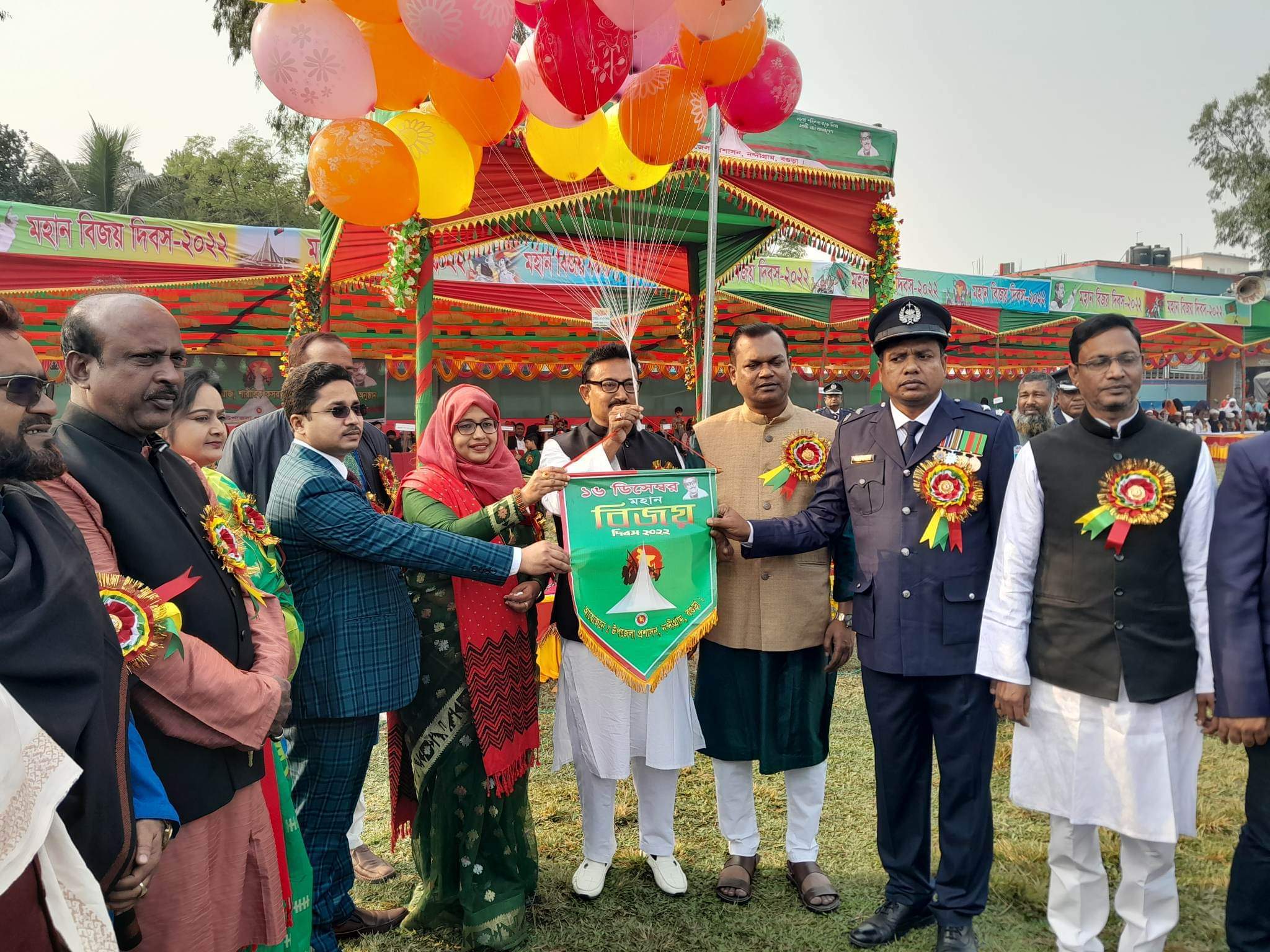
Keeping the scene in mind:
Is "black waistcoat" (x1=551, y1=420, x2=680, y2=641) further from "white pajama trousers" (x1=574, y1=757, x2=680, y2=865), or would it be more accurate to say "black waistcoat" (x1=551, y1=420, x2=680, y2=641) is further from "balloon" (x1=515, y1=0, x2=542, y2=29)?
"balloon" (x1=515, y1=0, x2=542, y2=29)

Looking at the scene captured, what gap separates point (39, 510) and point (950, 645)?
102 inches

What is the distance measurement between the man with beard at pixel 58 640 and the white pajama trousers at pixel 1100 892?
2.63m

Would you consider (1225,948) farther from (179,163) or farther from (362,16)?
(179,163)

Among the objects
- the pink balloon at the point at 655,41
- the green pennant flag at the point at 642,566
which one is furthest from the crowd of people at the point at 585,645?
the pink balloon at the point at 655,41

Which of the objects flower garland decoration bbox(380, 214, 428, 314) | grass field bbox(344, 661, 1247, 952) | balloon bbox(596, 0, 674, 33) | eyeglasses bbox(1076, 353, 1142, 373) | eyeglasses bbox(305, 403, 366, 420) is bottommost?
grass field bbox(344, 661, 1247, 952)

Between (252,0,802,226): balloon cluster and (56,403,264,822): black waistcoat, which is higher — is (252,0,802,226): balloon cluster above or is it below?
above

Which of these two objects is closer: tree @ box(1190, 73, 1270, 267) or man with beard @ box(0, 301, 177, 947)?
man with beard @ box(0, 301, 177, 947)

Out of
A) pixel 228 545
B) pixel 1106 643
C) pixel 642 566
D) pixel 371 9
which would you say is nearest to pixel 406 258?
pixel 371 9

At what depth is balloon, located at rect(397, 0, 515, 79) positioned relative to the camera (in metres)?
3.90

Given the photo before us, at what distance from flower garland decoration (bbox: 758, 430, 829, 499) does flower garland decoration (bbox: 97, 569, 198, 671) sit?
224 centimetres

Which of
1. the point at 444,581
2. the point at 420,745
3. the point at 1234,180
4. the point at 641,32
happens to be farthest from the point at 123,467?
the point at 1234,180

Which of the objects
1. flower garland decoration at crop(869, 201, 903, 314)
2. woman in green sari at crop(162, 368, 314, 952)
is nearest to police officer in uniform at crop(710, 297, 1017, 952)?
woman in green sari at crop(162, 368, 314, 952)

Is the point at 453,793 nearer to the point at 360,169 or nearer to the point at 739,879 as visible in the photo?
the point at 739,879

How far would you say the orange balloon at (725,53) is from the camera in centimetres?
493
